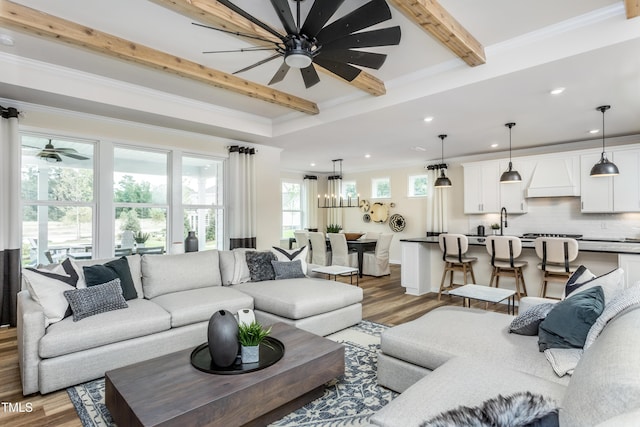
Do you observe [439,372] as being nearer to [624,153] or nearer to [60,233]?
[60,233]

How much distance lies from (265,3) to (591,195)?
6166 millimetres

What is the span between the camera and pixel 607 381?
104 centimetres

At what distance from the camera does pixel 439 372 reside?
6.03 ft

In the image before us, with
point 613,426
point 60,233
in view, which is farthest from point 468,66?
point 60,233

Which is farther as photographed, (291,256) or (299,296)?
(291,256)

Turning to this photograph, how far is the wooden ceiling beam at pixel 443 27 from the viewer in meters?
2.47

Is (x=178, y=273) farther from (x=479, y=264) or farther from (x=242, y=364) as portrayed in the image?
(x=479, y=264)

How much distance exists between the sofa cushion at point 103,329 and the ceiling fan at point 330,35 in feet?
7.73

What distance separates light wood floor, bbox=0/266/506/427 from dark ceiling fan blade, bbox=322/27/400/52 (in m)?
2.99

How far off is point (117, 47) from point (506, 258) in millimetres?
5253

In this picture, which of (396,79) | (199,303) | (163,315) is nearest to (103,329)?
(163,315)

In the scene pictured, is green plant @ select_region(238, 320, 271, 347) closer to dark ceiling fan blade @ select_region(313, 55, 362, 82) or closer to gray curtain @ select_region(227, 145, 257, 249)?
dark ceiling fan blade @ select_region(313, 55, 362, 82)

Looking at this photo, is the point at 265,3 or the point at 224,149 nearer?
the point at 265,3

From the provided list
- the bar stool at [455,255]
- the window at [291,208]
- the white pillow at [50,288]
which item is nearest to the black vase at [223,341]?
the white pillow at [50,288]
